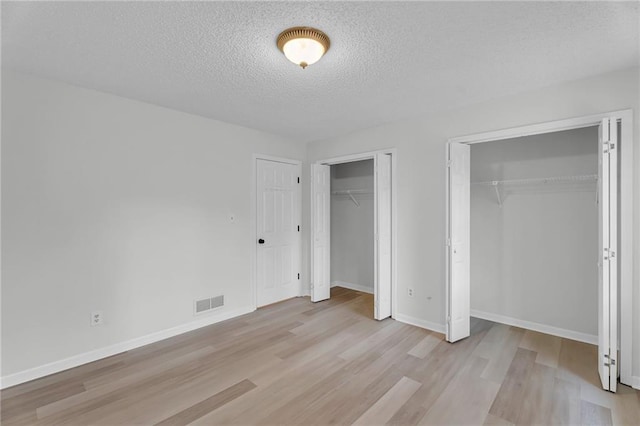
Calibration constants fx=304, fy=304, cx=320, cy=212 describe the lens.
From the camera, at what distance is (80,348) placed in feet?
9.22

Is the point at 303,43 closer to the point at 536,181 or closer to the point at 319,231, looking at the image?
the point at 536,181

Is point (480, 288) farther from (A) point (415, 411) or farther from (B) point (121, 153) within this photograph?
(B) point (121, 153)

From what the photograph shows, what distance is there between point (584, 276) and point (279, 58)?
3739 mm

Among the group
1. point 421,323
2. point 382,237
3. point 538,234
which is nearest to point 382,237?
point 382,237

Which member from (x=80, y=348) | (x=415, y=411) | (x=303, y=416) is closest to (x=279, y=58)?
(x=303, y=416)

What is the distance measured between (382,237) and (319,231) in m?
1.21

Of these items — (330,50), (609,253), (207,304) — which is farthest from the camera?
(207,304)

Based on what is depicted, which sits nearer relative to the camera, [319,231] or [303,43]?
[303,43]

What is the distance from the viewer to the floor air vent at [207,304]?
12.0 ft

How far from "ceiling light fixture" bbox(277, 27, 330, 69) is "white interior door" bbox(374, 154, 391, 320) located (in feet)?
6.83

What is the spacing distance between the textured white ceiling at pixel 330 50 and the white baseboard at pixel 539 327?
260 cm

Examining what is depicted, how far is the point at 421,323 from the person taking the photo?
3701 millimetres

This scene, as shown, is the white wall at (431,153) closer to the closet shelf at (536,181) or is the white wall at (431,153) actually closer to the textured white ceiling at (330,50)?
the textured white ceiling at (330,50)

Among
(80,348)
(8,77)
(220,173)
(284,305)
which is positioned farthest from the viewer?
(284,305)
